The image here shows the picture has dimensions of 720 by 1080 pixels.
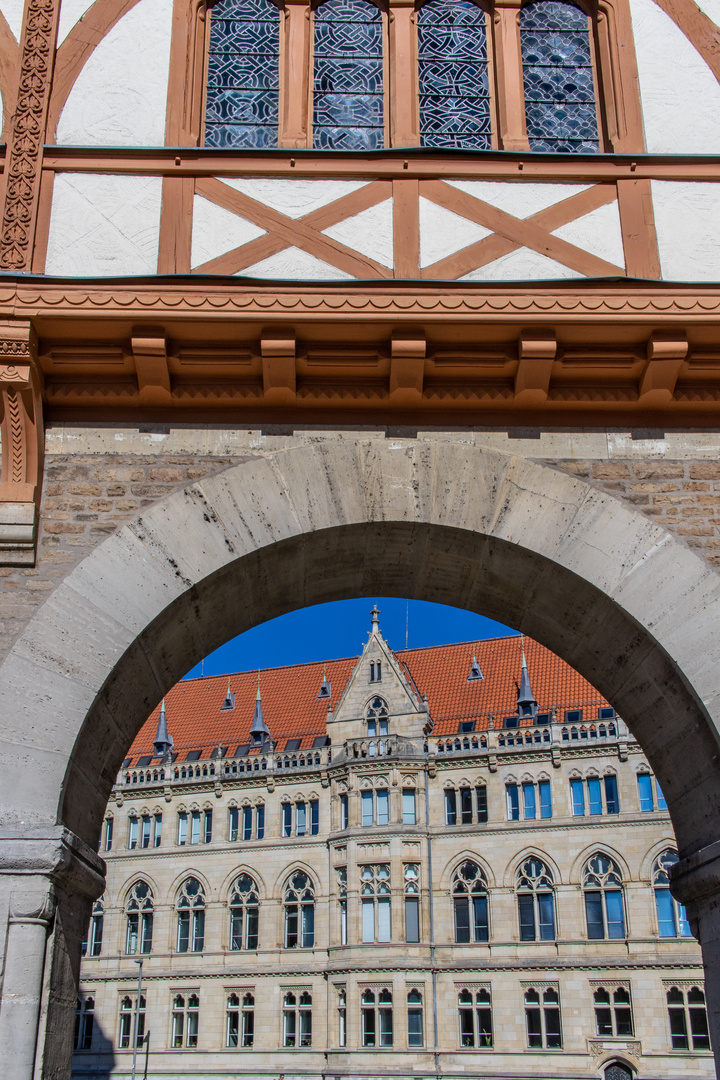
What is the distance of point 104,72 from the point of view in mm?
5586

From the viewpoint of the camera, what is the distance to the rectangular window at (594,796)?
31344mm

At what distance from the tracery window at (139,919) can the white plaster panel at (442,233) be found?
34361 millimetres

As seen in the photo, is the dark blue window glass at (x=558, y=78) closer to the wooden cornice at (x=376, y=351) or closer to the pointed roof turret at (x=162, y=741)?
the wooden cornice at (x=376, y=351)

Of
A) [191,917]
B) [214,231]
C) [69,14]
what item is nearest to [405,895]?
[191,917]

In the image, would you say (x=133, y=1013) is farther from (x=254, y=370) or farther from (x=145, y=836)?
(x=254, y=370)

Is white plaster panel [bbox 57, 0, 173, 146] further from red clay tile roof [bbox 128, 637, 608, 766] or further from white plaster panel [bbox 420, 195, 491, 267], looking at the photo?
red clay tile roof [bbox 128, 637, 608, 766]

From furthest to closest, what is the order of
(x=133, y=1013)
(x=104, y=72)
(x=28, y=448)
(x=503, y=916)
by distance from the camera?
(x=133, y=1013) → (x=503, y=916) → (x=104, y=72) → (x=28, y=448)

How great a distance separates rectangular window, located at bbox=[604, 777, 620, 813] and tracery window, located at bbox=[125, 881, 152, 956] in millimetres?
16176

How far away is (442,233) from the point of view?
5.20 metres

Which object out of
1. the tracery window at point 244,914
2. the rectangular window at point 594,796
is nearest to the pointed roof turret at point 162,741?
the tracery window at point 244,914

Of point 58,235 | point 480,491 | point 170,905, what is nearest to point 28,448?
point 58,235

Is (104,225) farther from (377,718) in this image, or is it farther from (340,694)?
(340,694)

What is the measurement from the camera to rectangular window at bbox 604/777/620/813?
31078 mm

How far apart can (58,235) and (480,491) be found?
249 cm
